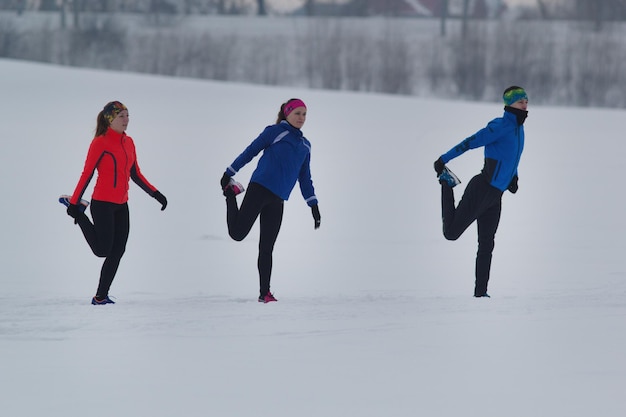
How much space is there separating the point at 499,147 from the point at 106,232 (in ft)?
8.64

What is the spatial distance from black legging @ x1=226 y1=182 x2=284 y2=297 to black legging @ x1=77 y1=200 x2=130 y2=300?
731mm

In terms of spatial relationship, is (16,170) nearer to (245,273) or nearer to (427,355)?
(245,273)

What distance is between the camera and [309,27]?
129 feet

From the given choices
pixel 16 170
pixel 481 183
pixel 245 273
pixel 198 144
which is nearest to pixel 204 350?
pixel 481 183

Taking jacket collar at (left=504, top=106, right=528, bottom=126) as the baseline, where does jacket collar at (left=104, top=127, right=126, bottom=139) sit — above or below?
below

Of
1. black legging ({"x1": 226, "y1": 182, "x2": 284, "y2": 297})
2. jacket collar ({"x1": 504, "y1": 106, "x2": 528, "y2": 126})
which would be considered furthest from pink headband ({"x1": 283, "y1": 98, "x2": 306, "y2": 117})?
jacket collar ({"x1": 504, "y1": 106, "x2": 528, "y2": 126})

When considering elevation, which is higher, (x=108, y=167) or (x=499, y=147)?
(x=499, y=147)

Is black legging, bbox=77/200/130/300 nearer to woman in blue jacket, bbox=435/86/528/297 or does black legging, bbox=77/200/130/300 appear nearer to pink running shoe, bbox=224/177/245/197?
pink running shoe, bbox=224/177/245/197

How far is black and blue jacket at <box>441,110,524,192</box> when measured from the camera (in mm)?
6926

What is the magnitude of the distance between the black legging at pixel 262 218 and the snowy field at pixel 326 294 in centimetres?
33

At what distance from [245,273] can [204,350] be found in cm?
354

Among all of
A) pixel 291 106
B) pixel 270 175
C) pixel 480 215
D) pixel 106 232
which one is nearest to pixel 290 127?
pixel 291 106

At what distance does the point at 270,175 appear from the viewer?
6844 mm

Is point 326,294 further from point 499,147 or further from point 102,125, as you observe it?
point 102,125
